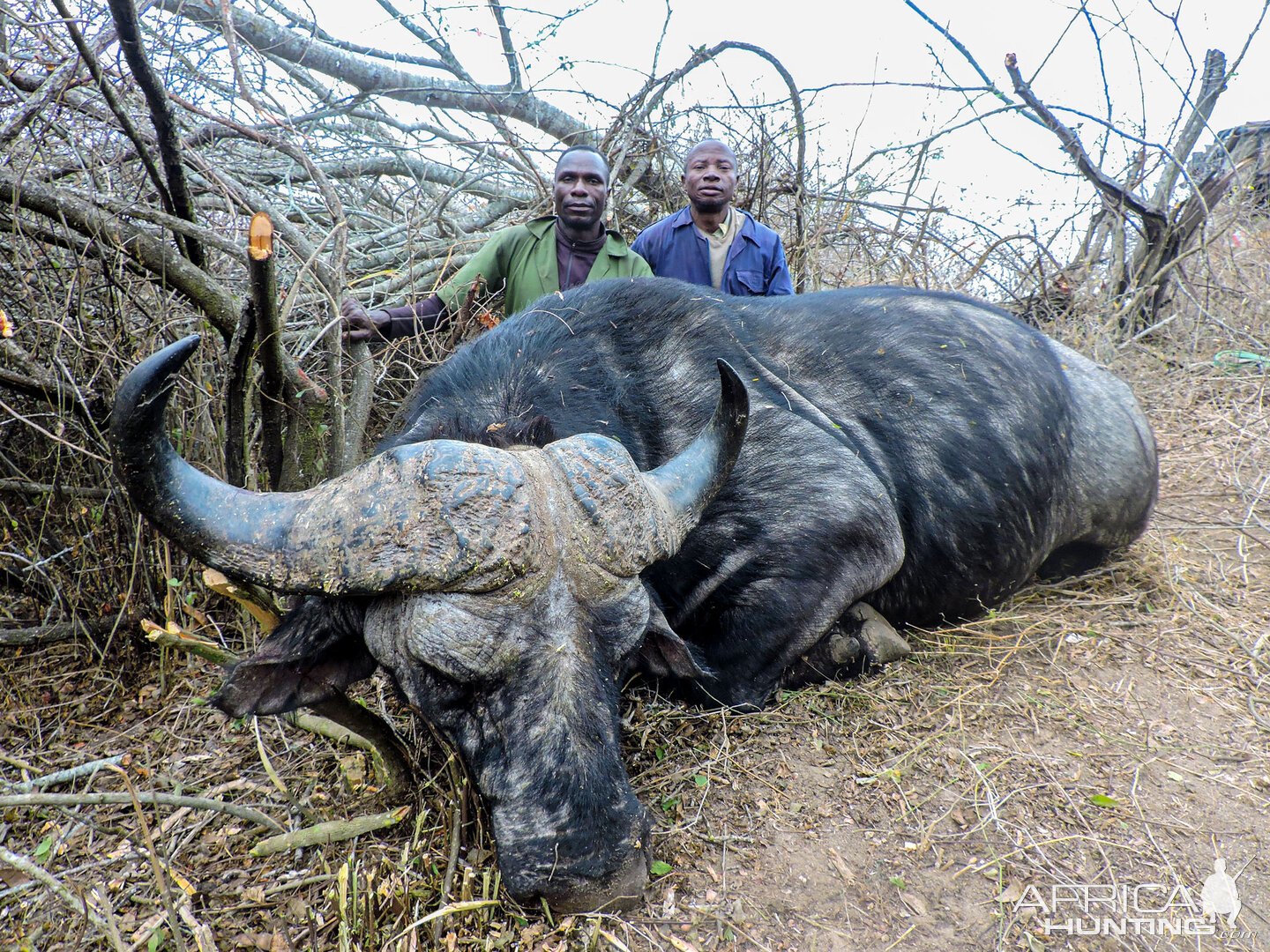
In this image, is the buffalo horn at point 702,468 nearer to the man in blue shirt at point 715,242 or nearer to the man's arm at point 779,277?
the man in blue shirt at point 715,242

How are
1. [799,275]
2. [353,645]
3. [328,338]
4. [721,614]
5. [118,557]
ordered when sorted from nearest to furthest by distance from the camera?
1. [353,645]
2. [721,614]
3. [118,557]
4. [328,338]
5. [799,275]

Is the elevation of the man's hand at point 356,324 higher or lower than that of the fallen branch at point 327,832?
higher

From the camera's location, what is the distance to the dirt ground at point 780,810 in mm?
1978

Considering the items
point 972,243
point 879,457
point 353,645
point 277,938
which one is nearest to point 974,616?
point 879,457

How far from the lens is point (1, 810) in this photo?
8.27ft

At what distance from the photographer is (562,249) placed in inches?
206

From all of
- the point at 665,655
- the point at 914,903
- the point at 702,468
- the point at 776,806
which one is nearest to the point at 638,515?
the point at 702,468

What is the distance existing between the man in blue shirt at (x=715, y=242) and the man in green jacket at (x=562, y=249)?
0.53m

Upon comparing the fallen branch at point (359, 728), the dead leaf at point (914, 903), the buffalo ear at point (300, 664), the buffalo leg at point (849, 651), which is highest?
the buffalo ear at point (300, 664)

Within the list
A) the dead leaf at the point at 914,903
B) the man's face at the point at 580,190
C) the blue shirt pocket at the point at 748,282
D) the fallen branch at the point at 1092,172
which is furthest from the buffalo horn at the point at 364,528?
the fallen branch at the point at 1092,172

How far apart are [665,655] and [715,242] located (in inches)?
155

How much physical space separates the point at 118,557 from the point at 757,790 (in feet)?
8.64

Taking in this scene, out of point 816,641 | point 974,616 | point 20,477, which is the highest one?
point 20,477

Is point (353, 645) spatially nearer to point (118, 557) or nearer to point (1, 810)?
point (1, 810)
